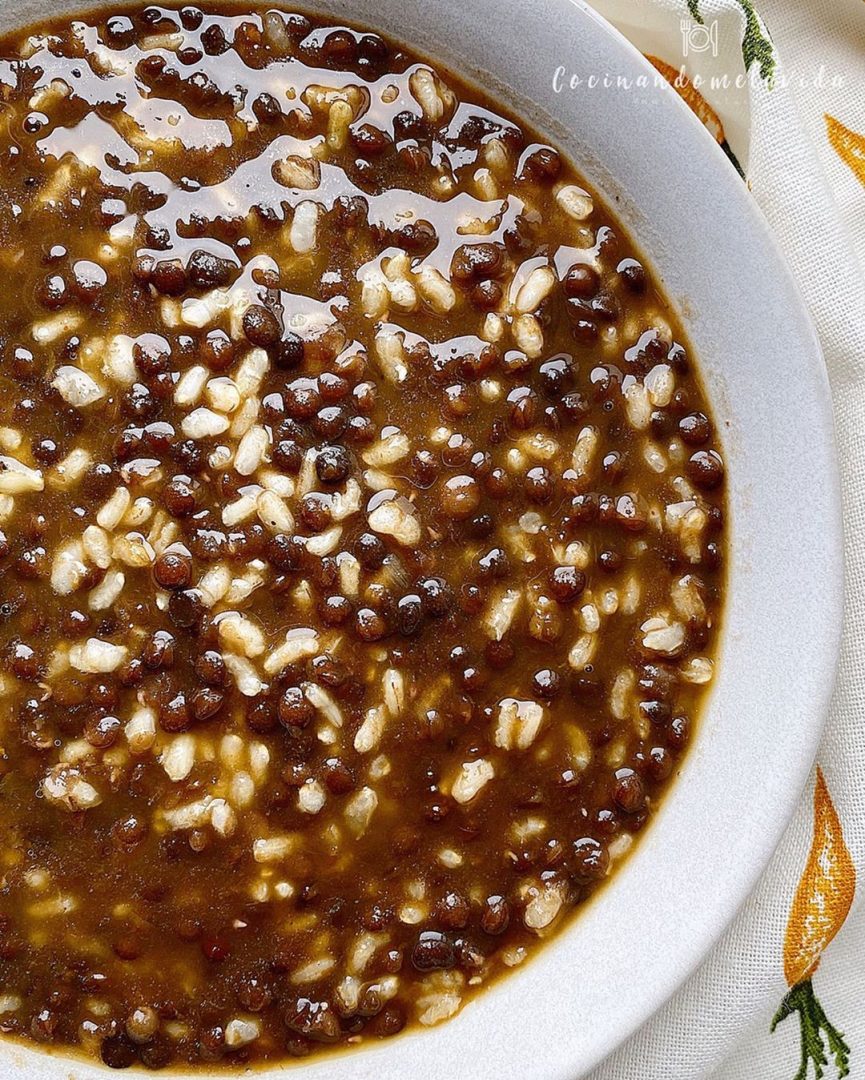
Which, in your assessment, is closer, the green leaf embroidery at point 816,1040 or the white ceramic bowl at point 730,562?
the white ceramic bowl at point 730,562

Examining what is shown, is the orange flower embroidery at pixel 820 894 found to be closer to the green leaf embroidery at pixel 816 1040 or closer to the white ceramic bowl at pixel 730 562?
the green leaf embroidery at pixel 816 1040

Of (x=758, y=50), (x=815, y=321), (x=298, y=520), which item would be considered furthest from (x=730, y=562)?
(x=758, y=50)

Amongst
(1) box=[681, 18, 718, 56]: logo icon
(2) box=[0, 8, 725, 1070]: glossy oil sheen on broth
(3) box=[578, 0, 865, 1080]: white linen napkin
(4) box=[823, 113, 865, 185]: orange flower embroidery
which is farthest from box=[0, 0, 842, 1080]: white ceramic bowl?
(4) box=[823, 113, 865, 185]: orange flower embroidery

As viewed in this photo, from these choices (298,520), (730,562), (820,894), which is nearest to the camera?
(298,520)

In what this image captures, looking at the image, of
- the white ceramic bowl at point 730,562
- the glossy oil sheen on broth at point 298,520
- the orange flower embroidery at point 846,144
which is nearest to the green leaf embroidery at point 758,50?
the orange flower embroidery at point 846,144

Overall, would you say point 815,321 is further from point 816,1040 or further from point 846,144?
point 816,1040
